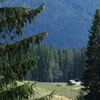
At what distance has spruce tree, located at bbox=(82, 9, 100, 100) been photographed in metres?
32.8

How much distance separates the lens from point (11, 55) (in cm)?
964

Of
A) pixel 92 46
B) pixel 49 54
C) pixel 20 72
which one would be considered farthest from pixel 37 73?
pixel 20 72

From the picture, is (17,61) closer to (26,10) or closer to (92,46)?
(26,10)

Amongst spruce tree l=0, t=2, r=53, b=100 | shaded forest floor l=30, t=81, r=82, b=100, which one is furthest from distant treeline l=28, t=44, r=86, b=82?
spruce tree l=0, t=2, r=53, b=100

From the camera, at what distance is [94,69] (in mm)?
33500

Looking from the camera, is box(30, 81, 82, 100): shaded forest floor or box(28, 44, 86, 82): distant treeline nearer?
box(30, 81, 82, 100): shaded forest floor

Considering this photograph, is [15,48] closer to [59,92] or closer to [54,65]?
[59,92]

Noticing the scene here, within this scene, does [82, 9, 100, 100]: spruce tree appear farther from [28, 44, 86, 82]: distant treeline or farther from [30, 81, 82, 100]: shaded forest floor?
[28, 44, 86, 82]: distant treeline

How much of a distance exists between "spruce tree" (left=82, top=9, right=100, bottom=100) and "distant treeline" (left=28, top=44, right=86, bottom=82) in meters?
66.4

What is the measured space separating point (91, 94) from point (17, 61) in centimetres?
2484

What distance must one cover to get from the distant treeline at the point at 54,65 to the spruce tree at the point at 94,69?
218ft

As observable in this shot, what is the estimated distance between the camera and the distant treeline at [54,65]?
107688 millimetres

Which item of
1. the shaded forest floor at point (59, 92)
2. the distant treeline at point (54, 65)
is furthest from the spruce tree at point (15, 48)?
the distant treeline at point (54, 65)

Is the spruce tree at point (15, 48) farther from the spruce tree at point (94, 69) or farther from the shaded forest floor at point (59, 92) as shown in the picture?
the shaded forest floor at point (59, 92)
